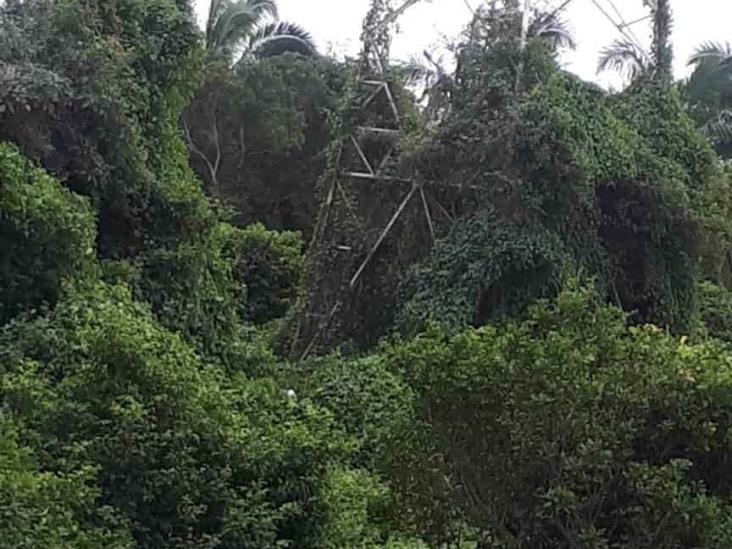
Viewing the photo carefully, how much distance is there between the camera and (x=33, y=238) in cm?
911

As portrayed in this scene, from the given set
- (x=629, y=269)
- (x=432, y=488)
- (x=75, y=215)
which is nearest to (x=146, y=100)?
(x=75, y=215)

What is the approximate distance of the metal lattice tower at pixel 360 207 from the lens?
14.5 m

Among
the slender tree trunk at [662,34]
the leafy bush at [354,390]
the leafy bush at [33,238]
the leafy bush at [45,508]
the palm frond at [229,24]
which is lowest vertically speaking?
the leafy bush at [354,390]

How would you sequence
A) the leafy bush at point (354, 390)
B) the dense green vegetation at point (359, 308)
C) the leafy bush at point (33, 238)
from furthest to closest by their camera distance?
the leafy bush at point (354, 390) → the leafy bush at point (33, 238) → the dense green vegetation at point (359, 308)

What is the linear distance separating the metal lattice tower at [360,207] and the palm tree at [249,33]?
6824mm

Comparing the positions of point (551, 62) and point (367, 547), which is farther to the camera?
point (551, 62)

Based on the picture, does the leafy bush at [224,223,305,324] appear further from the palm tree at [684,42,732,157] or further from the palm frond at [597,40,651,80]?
the palm tree at [684,42,732,157]

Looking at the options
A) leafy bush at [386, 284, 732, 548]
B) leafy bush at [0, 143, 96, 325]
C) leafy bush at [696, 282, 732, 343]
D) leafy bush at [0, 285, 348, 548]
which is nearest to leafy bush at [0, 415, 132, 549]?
leafy bush at [0, 285, 348, 548]

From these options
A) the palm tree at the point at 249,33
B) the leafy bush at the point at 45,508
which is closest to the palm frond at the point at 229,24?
the palm tree at the point at 249,33

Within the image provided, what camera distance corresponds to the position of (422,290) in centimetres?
1338

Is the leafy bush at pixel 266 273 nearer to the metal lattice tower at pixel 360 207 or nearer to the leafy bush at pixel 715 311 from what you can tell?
the metal lattice tower at pixel 360 207

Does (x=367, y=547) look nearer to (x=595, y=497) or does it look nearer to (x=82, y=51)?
(x=595, y=497)

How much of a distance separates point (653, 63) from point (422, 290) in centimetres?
Answer: 533

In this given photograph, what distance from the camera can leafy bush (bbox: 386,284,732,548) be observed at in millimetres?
4867
